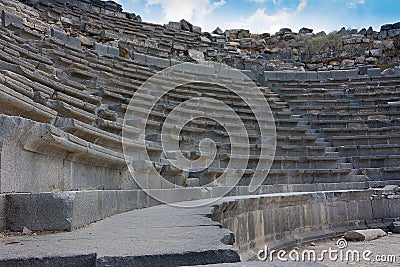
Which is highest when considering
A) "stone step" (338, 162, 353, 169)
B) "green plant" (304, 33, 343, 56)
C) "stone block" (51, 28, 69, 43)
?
"green plant" (304, 33, 343, 56)

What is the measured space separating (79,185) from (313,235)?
178 inches

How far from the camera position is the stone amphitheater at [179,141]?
2.92 m

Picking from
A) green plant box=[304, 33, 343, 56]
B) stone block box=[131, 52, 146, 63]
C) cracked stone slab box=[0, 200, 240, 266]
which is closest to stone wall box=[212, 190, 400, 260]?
cracked stone slab box=[0, 200, 240, 266]

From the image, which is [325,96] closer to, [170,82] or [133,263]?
[170,82]

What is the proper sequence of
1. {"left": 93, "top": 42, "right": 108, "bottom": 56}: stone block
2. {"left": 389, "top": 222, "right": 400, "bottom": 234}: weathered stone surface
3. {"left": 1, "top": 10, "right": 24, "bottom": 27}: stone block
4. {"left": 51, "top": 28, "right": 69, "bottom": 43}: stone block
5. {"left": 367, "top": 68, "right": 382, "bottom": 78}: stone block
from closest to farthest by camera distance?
{"left": 389, "top": 222, "right": 400, "bottom": 234}: weathered stone surface
{"left": 1, "top": 10, "right": 24, "bottom": 27}: stone block
{"left": 51, "top": 28, "right": 69, "bottom": 43}: stone block
{"left": 93, "top": 42, "right": 108, "bottom": 56}: stone block
{"left": 367, "top": 68, "right": 382, "bottom": 78}: stone block

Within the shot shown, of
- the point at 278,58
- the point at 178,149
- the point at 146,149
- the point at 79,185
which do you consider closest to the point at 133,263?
the point at 79,185

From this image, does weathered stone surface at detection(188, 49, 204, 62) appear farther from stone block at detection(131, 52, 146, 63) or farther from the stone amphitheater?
stone block at detection(131, 52, 146, 63)

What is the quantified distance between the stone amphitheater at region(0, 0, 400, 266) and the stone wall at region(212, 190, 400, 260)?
31 mm

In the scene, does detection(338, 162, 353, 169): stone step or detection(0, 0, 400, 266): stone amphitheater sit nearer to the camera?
detection(0, 0, 400, 266): stone amphitheater

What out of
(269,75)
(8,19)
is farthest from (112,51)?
(269,75)

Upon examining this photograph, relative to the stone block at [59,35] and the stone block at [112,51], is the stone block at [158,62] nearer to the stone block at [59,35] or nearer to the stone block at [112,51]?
the stone block at [112,51]

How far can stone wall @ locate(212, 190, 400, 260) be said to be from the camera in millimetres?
5547

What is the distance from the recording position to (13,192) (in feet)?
9.96

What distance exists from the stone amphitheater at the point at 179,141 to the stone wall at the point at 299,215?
0.10 feet
